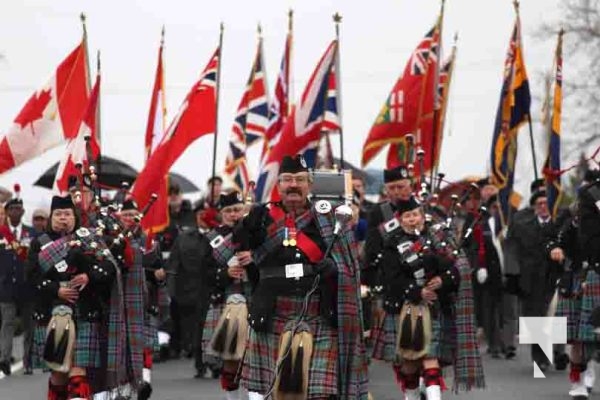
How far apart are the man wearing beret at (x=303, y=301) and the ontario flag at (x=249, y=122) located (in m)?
10.6

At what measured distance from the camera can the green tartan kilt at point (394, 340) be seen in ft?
45.2

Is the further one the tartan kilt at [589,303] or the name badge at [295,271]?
the tartan kilt at [589,303]

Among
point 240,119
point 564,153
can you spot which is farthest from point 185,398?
point 564,153

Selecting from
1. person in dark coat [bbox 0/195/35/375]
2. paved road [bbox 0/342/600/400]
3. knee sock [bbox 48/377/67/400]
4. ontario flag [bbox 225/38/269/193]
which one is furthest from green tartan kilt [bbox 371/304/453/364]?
ontario flag [bbox 225/38/269/193]

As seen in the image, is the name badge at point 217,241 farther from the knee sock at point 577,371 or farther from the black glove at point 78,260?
the knee sock at point 577,371

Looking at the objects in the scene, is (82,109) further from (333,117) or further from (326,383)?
(326,383)

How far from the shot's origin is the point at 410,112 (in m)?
19.2

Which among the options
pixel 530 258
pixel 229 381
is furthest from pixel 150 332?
pixel 530 258

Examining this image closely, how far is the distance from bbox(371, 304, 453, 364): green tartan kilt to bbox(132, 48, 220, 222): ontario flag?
99.7 inches

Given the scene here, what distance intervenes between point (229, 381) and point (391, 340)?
1535mm

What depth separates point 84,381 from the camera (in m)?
13.0

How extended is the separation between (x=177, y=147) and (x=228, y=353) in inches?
87.7

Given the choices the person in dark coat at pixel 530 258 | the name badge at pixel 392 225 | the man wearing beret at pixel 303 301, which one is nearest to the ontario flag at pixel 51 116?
the name badge at pixel 392 225

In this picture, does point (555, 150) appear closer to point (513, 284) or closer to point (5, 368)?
point (513, 284)
